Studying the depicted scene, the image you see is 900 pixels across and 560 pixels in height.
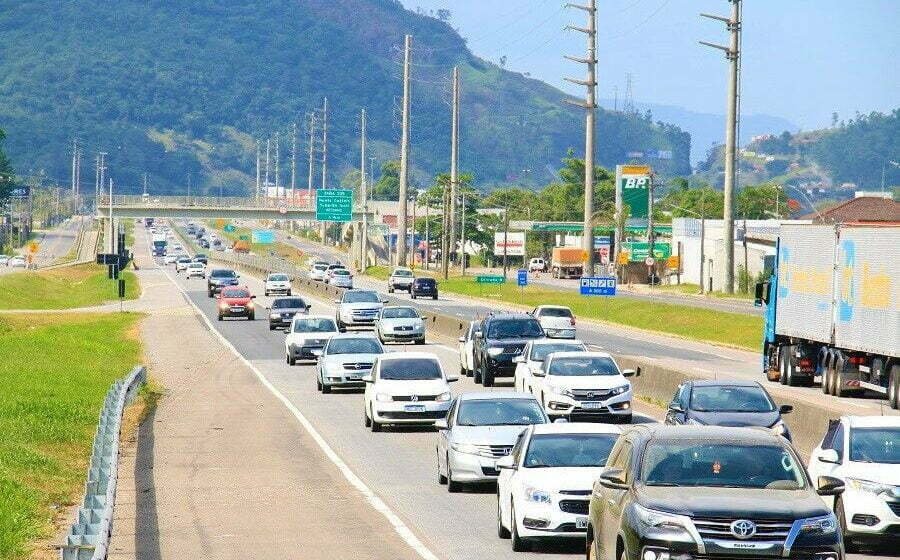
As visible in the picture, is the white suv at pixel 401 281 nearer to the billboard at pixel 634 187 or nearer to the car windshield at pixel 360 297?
the car windshield at pixel 360 297

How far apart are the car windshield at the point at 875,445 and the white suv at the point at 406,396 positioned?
1455 centimetres

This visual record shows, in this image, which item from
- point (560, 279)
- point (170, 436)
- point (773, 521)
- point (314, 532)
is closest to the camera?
point (773, 521)

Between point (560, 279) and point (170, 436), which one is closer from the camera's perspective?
point (170, 436)

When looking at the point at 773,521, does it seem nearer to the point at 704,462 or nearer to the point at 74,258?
the point at 704,462

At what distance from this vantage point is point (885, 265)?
127ft

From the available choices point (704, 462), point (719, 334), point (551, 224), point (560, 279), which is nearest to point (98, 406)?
point (704, 462)

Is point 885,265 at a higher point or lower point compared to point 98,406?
higher

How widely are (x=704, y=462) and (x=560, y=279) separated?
14406 centimetres

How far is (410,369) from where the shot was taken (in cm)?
3381

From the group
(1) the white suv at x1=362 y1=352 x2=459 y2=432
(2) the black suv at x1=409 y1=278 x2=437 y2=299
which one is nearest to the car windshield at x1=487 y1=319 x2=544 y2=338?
(1) the white suv at x1=362 y1=352 x2=459 y2=432

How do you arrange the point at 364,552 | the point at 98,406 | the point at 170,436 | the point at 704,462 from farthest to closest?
the point at 98,406 < the point at 170,436 < the point at 364,552 < the point at 704,462

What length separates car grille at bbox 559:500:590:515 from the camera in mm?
18047

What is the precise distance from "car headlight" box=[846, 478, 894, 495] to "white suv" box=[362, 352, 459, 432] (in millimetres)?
15172

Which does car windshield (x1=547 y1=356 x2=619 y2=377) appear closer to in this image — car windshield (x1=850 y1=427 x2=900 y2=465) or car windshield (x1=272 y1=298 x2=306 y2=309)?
car windshield (x1=850 y1=427 x2=900 y2=465)
